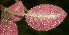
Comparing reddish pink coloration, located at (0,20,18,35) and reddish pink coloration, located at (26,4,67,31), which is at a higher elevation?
reddish pink coloration, located at (26,4,67,31)

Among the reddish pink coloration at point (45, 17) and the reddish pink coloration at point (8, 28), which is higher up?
the reddish pink coloration at point (45, 17)

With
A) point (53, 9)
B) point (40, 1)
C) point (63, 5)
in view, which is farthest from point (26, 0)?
point (53, 9)

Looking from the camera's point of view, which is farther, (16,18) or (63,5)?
(63,5)

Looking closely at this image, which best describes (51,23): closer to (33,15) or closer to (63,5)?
(33,15)
